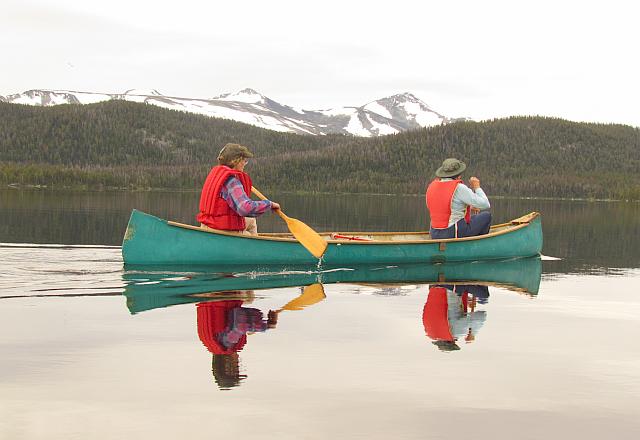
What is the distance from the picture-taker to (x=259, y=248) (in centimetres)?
1590

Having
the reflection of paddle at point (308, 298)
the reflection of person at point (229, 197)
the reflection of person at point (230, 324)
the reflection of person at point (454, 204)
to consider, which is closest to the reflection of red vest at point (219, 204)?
the reflection of person at point (229, 197)

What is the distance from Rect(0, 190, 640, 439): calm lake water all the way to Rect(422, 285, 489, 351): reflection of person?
37 mm

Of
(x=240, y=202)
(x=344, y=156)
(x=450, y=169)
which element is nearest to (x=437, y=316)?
(x=240, y=202)

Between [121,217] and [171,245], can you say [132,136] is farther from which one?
[171,245]

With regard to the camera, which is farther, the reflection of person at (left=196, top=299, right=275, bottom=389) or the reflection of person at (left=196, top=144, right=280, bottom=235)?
the reflection of person at (left=196, top=144, right=280, bottom=235)

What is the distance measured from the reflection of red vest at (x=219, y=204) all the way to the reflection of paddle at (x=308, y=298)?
2.04m

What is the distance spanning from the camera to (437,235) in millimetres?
18500

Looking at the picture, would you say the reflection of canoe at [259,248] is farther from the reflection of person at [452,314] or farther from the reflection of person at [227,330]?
the reflection of person at [227,330]

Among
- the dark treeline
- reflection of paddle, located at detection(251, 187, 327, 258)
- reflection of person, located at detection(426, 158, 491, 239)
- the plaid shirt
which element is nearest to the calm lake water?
reflection of paddle, located at detection(251, 187, 327, 258)

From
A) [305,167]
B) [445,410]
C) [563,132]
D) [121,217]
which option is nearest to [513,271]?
[445,410]

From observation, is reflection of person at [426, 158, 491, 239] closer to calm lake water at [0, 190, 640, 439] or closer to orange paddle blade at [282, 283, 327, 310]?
calm lake water at [0, 190, 640, 439]

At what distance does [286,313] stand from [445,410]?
4.62 meters

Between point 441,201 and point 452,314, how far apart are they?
6287mm

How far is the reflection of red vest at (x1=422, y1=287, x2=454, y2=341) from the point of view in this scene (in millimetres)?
10289
